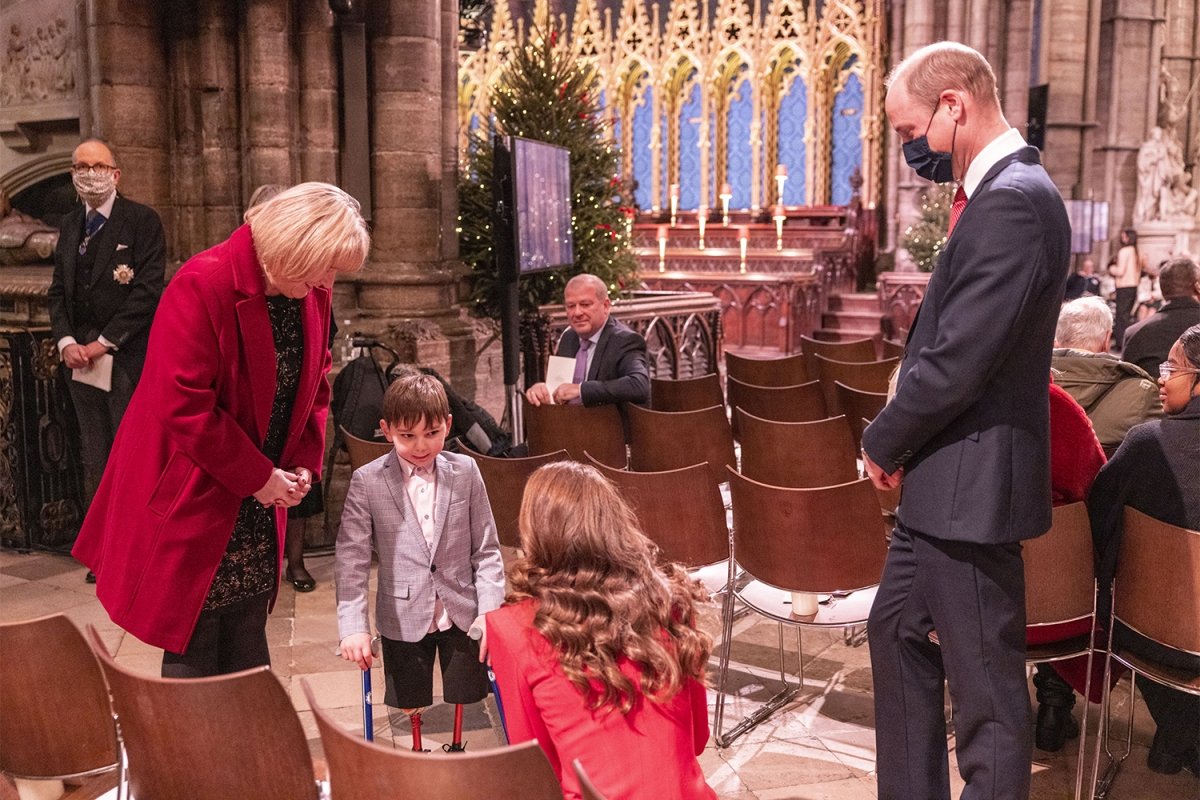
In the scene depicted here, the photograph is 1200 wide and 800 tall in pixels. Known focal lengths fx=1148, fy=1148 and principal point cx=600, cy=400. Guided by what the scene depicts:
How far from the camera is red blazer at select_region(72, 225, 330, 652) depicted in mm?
2289

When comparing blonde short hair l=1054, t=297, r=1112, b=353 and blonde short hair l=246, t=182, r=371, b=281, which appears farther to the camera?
blonde short hair l=1054, t=297, r=1112, b=353

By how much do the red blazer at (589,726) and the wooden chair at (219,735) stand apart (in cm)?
35

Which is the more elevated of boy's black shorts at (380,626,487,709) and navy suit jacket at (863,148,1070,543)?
navy suit jacket at (863,148,1070,543)

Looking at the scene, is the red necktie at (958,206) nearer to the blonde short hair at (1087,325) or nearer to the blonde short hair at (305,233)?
the blonde short hair at (305,233)

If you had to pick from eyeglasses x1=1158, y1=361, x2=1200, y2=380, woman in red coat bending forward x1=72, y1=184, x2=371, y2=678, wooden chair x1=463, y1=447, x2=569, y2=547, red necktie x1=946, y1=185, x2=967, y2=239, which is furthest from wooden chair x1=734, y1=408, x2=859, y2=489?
woman in red coat bending forward x1=72, y1=184, x2=371, y2=678

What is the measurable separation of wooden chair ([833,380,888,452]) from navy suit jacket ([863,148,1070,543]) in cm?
275

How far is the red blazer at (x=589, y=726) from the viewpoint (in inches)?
72.7

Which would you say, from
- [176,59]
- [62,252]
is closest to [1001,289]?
[62,252]

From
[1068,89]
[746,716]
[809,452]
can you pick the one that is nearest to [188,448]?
[746,716]

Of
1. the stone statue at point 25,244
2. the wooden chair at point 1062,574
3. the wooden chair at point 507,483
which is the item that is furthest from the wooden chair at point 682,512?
the stone statue at point 25,244

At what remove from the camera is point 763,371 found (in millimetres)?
6516

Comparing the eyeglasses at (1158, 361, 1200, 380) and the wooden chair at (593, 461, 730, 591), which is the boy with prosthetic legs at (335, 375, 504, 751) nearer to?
the wooden chair at (593, 461, 730, 591)

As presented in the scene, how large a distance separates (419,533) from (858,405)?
2811 mm

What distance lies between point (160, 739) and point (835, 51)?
15.5 metres
